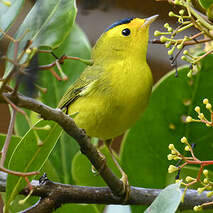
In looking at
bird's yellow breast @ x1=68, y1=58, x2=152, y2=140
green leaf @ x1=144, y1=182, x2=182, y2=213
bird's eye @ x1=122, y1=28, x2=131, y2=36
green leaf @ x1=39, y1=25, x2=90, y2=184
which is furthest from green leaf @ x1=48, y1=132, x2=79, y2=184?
green leaf @ x1=144, y1=182, x2=182, y2=213

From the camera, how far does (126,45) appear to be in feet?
4.53

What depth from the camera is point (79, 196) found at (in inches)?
39.8

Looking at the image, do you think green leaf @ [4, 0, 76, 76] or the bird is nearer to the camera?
green leaf @ [4, 0, 76, 76]

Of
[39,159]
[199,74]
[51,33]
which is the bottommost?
[199,74]

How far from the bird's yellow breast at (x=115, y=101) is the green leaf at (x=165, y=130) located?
0.05m

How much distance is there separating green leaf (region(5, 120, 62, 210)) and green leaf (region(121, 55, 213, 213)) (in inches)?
15.0

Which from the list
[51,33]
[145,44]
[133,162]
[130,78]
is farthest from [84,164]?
[51,33]

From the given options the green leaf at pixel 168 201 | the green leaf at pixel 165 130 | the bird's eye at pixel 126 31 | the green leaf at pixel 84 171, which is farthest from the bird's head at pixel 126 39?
the green leaf at pixel 168 201

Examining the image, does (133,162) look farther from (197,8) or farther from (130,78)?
(197,8)

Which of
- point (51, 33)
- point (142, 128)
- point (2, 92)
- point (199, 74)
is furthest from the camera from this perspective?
point (142, 128)

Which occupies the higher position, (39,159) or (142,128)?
(39,159)

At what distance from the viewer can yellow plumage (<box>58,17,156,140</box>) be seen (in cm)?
120

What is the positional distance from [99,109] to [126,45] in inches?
10.2

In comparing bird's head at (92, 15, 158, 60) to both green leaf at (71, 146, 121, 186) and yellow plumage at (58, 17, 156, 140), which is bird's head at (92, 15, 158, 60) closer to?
yellow plumage at (58, 17, 156, 140)
